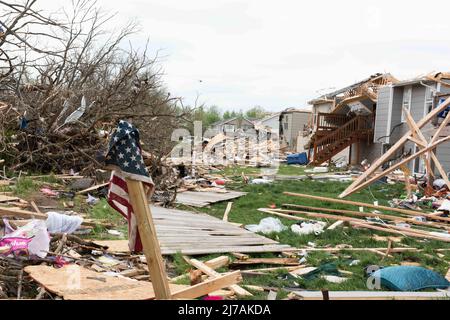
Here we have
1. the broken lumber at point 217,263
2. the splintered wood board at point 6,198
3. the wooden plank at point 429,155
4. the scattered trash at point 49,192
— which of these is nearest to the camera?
the broken lumber at point 217,263

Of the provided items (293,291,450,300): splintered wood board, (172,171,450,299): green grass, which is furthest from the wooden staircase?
(293,291,450,300): splintered wood board

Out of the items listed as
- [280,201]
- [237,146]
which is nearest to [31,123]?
[280,201]

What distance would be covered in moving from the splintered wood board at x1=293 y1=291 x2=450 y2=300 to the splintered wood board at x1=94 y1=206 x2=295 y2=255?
2.61 meters

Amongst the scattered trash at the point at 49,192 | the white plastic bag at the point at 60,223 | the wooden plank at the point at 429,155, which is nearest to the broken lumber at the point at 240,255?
the white plastic bag at the point at 60,223

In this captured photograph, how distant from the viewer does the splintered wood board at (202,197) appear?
13.4 metres

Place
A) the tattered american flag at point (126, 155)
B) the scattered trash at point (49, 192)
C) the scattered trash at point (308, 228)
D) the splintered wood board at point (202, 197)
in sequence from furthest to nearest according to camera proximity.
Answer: the splintered wood board at point (202, 197) < the scattered trash at point (49, 192) < the scattered trash at point (308, 228) < the tattered american flag at point (126, 155)

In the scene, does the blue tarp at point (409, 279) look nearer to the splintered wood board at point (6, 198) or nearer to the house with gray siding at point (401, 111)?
the splintered wood board at point (6, 198)

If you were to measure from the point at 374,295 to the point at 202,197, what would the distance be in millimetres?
9572

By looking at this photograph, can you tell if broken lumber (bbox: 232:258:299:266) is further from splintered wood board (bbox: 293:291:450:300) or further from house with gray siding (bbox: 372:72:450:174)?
house with gray siding (bbox: 372:72:450:174)

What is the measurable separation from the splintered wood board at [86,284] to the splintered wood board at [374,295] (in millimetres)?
1372

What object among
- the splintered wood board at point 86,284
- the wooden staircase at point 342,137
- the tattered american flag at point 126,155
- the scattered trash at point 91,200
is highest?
the wooden staircase at point 342,137

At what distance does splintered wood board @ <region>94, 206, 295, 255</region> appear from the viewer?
7.52 m
